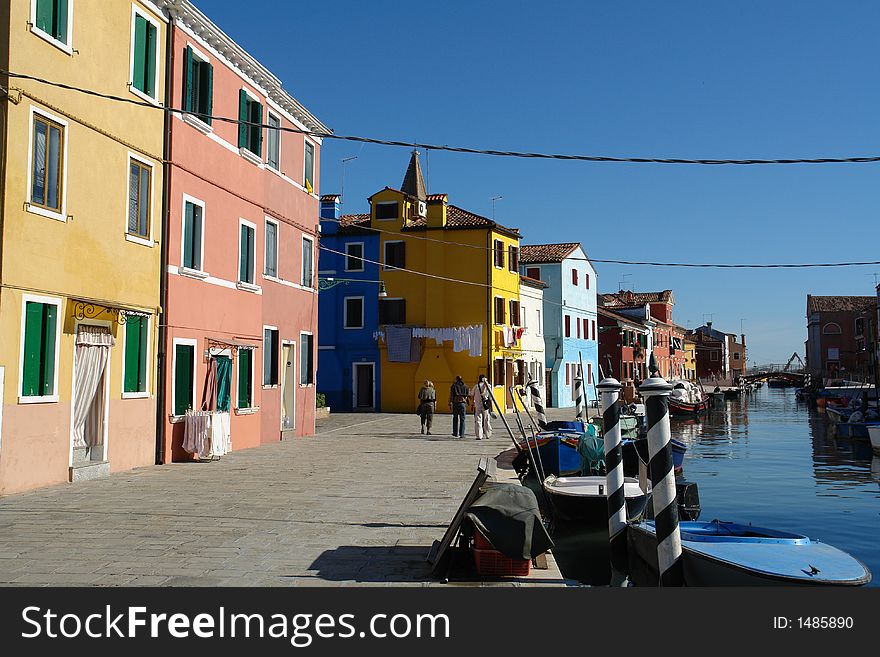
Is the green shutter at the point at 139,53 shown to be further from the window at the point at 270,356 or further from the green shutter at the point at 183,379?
the window at the point at 270,356

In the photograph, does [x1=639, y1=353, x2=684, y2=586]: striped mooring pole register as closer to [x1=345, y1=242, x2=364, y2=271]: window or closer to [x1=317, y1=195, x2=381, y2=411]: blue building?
[x1=317, y1=195, x2=381, y2=411]: blue building

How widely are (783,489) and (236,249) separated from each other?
14509 mm

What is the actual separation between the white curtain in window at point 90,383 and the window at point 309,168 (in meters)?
10.5

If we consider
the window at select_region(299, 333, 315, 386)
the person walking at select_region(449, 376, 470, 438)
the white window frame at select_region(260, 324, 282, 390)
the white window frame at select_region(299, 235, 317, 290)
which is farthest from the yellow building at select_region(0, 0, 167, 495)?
the person walking at select_region(449, 376, 470, 438)

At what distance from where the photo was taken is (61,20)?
507 inches

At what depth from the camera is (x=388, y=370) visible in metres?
38.2

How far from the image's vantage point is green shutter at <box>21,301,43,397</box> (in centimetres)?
1194

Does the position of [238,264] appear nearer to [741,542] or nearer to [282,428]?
[282,428]

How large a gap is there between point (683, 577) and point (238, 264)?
13703mm

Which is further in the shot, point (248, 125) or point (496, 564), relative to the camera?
point (248, 125)

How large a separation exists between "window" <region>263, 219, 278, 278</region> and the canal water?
1128cm

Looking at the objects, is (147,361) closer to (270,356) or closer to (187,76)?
(270,356)

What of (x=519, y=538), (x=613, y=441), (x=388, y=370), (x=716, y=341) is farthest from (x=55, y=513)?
(x=716, y=341)

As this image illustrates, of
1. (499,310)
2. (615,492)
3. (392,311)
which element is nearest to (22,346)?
(615,492)
